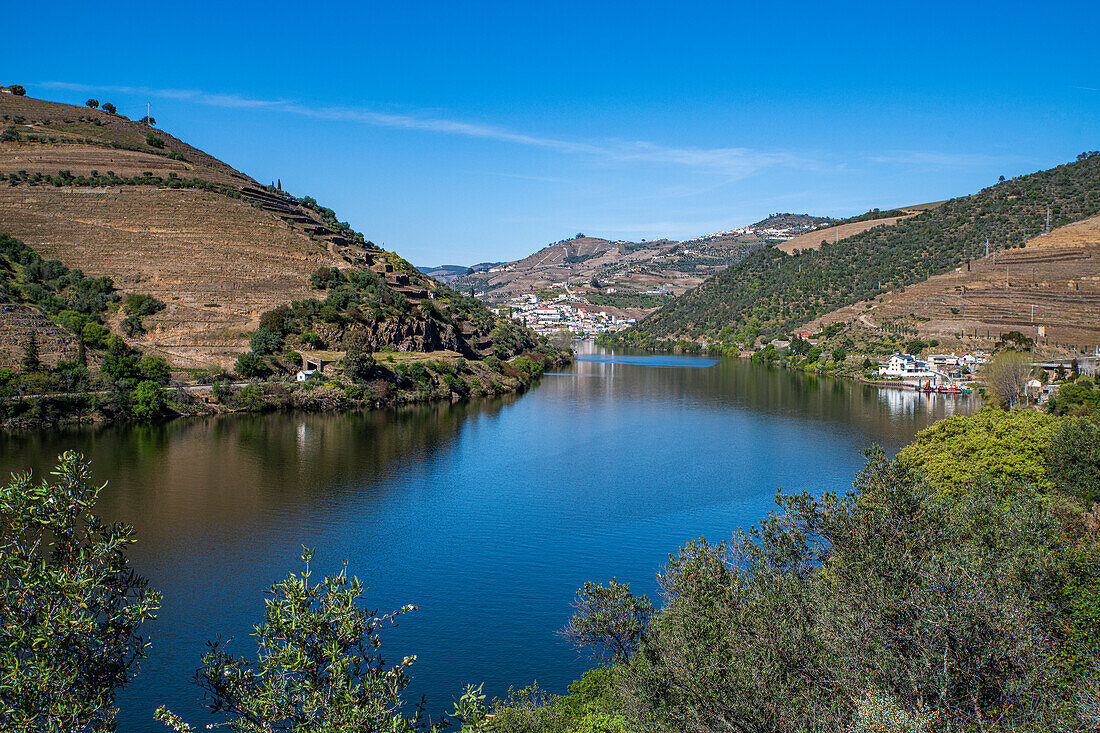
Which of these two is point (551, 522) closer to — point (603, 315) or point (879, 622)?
point (879, 622)

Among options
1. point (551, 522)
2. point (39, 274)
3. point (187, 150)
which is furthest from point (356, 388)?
point (187, 150)

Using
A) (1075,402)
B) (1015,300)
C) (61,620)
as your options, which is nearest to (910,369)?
(1015,300)

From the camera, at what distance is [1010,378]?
4878cm

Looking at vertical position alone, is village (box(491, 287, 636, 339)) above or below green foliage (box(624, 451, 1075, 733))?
above

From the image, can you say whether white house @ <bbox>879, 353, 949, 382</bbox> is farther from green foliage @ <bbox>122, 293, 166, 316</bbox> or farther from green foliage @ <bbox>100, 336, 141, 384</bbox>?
green foliage @ <bbox>122, 293, 166, 316</bbox>

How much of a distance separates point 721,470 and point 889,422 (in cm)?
1829

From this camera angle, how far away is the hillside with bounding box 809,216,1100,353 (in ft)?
225

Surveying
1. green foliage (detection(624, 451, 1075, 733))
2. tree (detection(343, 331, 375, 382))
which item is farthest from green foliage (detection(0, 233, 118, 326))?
green foliage (detection(624, 451, 1075, 733))

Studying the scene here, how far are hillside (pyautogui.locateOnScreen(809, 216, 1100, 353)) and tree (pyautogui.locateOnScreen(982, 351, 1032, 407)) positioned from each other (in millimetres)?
19015

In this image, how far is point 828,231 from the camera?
472 feet

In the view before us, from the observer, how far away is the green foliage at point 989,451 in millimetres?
24953

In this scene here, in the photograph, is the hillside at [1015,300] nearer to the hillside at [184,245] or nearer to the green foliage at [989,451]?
the green foliage at [989,451]

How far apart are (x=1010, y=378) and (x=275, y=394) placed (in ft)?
156

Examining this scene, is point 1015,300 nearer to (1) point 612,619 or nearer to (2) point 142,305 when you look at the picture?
(1) point 612,619
